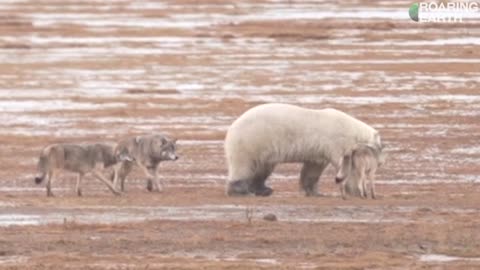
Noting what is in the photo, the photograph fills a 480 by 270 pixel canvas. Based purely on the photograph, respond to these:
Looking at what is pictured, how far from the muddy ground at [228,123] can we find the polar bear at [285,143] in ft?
1.77

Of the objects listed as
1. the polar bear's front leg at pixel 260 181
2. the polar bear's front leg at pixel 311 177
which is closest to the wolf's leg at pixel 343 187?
the polar bear's front leg at pixel 311 177

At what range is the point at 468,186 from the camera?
20.0 m

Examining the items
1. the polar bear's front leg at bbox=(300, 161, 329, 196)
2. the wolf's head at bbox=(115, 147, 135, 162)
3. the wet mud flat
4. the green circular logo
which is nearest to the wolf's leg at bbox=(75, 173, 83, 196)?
the wet mud flat

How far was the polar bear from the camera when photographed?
748 inches

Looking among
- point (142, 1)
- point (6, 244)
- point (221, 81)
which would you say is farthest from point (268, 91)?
point (142, 1)

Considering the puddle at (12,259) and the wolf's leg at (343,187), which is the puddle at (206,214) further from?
the puddle at (12,259)

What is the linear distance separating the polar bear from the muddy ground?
1.77 ft

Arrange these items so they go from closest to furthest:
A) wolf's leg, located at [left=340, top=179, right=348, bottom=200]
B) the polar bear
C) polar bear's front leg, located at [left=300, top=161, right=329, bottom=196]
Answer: wolf's leg, located at [left=340, top=179, right=348, bottom=200], the polar bear, polar bear's front leg, located at [left=300, top=161, right=329, bottom=196]

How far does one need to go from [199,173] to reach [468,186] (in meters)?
3.84

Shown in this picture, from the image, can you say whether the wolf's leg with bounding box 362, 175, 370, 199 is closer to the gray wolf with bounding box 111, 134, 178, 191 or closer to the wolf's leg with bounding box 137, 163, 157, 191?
the gray wolf with bounding box 111, 134, 178, 191

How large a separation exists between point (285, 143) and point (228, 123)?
903 centimetres

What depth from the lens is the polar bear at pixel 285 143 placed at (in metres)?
19.0

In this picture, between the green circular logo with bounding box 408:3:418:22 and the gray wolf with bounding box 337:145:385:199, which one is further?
the green circular logo with bounding box 408:3:418:22

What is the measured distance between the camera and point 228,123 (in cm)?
2798
